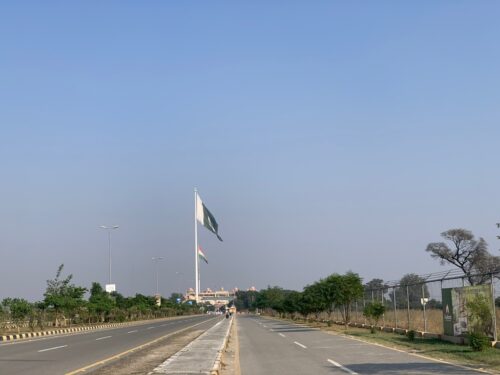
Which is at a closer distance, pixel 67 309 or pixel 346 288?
pixel 346 288

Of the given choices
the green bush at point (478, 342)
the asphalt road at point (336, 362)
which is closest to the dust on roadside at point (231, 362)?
the asphalt road at point (336, 362)

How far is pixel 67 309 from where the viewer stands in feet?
184

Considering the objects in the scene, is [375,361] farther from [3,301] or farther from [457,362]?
[3,301]

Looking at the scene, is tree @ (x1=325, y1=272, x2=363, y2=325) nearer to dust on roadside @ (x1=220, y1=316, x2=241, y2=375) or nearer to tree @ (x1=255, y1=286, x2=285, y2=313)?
dust on roadside @ (x1=220, y1=316, x2=241, y2=375)

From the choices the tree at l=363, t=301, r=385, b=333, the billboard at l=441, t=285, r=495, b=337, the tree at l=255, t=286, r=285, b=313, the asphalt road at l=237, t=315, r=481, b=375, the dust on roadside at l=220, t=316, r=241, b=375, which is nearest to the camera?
the asphalt road at l=237, t=315, r=481, b=375

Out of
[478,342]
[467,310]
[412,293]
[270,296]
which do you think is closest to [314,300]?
[412,293]

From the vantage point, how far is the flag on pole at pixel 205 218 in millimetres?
98537

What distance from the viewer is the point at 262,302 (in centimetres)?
13762

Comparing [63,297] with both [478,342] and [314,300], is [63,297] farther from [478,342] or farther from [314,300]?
[478,342]

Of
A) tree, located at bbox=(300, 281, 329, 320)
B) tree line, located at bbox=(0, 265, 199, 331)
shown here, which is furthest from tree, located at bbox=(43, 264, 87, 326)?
tree, located at bbox=(300, 281, 329, 320)

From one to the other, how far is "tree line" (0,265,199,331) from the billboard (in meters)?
32.3

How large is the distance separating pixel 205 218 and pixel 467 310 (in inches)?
3112

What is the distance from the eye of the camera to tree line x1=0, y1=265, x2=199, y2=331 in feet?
152

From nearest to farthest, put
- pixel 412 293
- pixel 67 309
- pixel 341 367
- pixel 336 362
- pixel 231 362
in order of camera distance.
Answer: pixel 341 367, pixel 336 362, pixel 231 362, pixel 412 293, pixel 67 309
